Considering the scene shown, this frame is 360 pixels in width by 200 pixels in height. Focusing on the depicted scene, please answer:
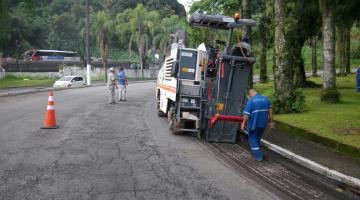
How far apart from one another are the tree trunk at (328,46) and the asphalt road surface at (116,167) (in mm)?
8381

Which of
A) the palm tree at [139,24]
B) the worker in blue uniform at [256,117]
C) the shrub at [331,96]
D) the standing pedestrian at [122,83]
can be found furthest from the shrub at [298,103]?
the palm tree at [139,24]

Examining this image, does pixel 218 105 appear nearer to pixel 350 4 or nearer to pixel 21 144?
pixel 21 144

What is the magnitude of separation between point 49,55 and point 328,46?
6984 cm

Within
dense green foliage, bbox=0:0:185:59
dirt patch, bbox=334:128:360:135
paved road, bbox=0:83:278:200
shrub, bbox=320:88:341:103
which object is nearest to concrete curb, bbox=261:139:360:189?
paved road, bbox=0:83:278:200

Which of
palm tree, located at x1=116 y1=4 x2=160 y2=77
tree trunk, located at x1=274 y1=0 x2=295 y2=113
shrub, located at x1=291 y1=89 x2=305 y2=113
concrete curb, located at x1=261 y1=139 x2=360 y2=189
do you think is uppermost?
palm tree, located at x1=116 y1=4 x2=160 y2=77

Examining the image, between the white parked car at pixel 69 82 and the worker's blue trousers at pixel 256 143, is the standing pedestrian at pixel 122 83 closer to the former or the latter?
→ the worker's blue trousers at pixel 256 143

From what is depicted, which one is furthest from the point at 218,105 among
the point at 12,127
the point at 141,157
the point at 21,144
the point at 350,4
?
the point at 350,4

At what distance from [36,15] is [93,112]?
74.5m

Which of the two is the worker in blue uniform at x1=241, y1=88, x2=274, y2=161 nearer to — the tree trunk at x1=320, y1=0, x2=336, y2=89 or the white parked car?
the tree trunk at x1=320, y1=0, x2=336, y2=89

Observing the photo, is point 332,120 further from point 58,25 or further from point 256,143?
point 58,25

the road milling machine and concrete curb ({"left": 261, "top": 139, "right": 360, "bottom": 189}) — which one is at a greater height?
the road milling machine

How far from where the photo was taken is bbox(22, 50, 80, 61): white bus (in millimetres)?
78975

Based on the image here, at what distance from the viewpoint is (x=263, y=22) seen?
97.0 feet

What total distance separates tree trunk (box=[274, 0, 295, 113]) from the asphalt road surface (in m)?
4.98
